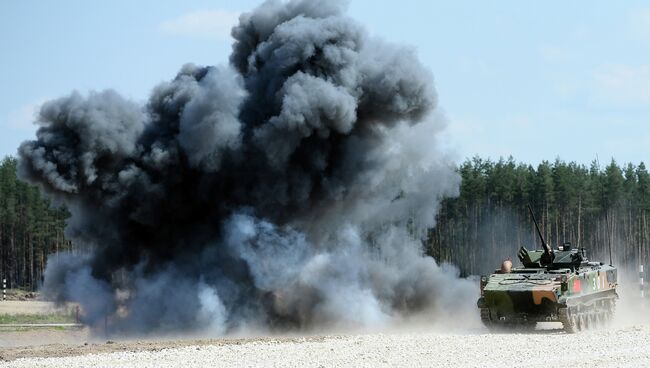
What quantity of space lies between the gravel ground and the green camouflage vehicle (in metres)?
1.76

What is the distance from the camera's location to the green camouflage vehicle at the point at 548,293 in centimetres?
3002

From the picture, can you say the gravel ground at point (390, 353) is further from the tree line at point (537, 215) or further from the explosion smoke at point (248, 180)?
the tree line at point (537, 215)

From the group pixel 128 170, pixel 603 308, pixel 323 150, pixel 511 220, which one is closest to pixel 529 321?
pixel 603 308

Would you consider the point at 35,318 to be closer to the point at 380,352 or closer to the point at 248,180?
the point at 248,180

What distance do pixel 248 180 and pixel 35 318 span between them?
1440 cm

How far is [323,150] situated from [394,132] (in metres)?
3.31

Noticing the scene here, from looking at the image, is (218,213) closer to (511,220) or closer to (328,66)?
(328,66)

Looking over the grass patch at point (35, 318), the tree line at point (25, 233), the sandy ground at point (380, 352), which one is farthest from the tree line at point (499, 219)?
the sandy ground at point (380, 352)

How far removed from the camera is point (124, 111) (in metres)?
37.9

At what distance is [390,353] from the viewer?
900 inches

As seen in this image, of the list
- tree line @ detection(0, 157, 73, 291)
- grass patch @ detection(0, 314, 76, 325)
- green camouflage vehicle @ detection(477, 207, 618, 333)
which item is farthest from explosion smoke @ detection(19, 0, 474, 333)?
tree line @ detection(0, 157, 73, 291)

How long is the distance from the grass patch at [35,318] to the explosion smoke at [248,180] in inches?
179

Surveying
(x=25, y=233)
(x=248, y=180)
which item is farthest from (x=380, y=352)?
(x=25, y=233)

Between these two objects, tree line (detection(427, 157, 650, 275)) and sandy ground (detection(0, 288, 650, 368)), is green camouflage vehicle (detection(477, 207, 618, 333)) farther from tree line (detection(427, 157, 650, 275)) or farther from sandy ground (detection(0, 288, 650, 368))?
tree line (detection(427, 157, 650, 275))
